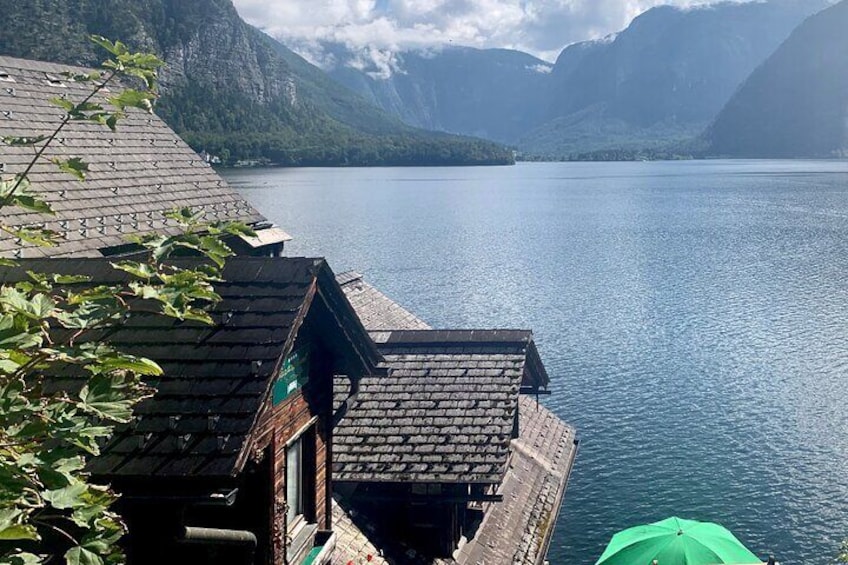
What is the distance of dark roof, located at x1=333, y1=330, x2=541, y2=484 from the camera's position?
14.8 metres

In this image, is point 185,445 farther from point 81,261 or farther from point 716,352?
point 716,352

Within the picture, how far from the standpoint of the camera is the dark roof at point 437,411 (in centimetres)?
1484

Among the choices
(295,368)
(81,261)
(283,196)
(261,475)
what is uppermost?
(81,261)

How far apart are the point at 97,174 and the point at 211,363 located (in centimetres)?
953

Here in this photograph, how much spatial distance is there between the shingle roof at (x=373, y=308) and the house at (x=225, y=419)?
514 inches

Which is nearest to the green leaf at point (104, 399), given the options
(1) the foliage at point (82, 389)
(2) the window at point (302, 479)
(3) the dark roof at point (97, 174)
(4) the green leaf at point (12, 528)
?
(1) the foliage at point (82, 389)

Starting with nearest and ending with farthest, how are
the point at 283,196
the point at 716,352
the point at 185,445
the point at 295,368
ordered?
the point at 185,445
the point at 295,368
the point at 716,352
the point at 283,196

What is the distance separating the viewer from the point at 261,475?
7.49 meters

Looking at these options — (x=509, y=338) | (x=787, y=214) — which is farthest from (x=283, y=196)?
(x=509, y=338)

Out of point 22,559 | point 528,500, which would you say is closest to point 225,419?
point 22,559

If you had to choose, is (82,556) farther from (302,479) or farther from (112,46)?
(302,479)

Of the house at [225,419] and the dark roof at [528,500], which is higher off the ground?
the house at [225,419]

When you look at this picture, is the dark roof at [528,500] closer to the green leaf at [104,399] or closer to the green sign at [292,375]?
the green sign at [292,375]

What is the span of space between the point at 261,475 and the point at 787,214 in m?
109
